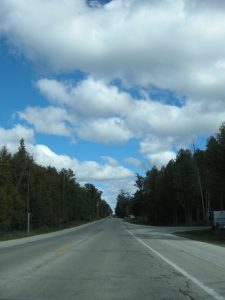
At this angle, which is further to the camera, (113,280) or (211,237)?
(211,237)

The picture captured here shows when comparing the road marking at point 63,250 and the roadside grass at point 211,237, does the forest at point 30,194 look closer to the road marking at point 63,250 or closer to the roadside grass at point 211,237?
the roadside grass at point 211,237

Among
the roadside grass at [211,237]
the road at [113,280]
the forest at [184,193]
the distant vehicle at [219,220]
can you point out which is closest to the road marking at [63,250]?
the road at [113,280]

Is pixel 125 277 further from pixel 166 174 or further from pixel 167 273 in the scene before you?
pixel 166 174

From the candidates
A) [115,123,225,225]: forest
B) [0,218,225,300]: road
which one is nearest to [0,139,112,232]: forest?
[115,123,225,225]: forest

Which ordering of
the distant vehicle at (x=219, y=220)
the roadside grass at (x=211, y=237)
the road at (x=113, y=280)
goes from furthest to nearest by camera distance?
the distant vehicle at (x=219, y=220)
the roadside grass at (x=211, y=237)
the road at (x=113, y=280)

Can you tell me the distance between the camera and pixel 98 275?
14406 millimetres

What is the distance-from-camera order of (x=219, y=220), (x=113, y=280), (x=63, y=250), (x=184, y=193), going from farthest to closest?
(x=184, y=193)
(x=219, y=220)
(x=63, y=250)
(x=113, y=280)

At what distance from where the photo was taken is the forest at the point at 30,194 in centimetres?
6962

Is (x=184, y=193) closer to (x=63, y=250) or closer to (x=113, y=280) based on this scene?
(x=63, y=250)

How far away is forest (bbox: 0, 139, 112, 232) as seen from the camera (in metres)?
69.6

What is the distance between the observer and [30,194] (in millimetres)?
84375

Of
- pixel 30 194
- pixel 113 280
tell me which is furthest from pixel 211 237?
pixel 30 194

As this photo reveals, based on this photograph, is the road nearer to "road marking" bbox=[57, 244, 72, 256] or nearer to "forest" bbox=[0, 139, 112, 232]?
"road marking" bbox=[57, 244, 72, 256]

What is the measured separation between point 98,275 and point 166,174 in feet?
316
